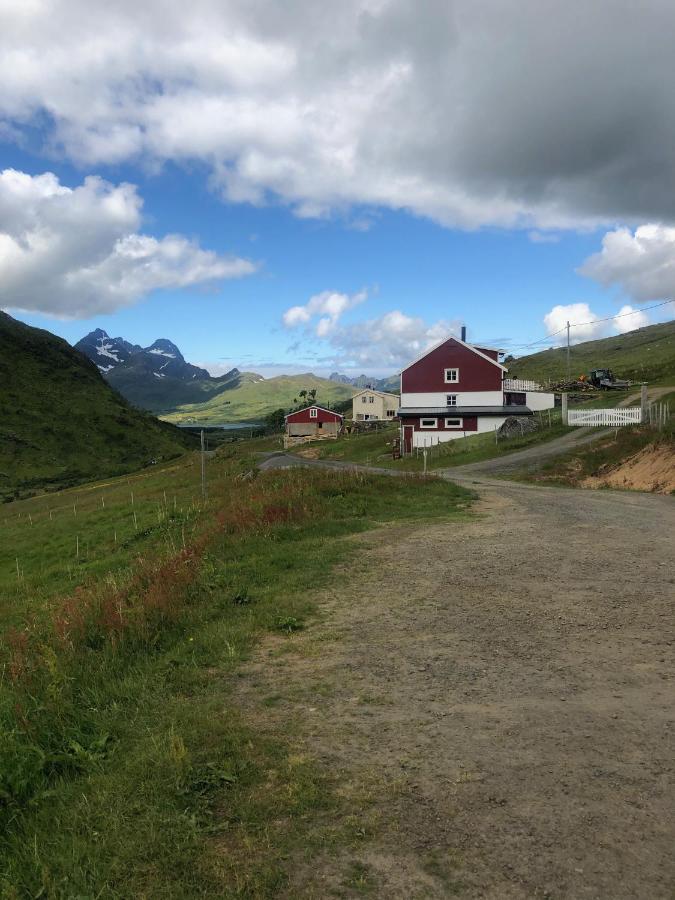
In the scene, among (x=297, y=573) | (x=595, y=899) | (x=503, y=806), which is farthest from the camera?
(x=297, y=573)

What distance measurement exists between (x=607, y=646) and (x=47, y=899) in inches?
257

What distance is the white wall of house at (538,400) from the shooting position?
63375 millimetres

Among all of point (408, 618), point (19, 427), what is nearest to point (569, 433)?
point (408, 618)

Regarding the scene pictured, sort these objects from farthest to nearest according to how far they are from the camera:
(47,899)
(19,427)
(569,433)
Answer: (19,427)
(569,433)
(47,899)

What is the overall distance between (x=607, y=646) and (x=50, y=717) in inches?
266

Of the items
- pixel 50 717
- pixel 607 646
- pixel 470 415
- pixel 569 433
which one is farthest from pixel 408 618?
pixel 470 415

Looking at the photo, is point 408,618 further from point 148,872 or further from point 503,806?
point 148,872

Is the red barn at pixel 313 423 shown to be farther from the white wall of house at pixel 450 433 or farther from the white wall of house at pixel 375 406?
the white wall of house at pixel 450 433

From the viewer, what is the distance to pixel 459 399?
59.1 meters

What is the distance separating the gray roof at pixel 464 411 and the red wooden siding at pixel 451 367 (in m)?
1.92

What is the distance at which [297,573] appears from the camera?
450 inches

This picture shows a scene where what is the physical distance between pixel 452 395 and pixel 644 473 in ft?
109

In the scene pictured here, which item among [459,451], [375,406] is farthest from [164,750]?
[375,406]

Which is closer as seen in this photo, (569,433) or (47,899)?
(47,899)
